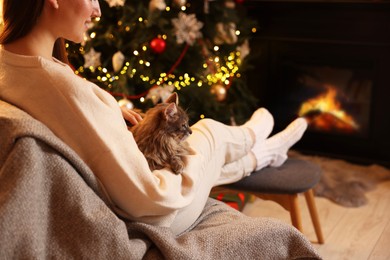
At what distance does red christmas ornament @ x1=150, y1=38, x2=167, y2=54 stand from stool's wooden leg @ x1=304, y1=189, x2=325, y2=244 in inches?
44.6

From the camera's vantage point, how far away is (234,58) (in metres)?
3.56

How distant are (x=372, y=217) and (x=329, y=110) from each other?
102 centimetres

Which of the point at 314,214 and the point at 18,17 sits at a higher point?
the point at 18,17

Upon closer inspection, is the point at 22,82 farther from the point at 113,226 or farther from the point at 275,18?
the point at 275,18

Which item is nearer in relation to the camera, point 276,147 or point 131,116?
point 131,116

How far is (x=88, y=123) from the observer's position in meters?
1.32

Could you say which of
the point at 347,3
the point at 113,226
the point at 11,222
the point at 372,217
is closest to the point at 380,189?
the point at 372,217

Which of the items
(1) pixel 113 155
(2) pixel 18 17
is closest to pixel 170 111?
(1) pixel 113 155

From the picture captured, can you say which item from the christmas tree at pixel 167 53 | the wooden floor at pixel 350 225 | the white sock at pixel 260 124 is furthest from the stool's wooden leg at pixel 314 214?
the christmas tree at pixel 167 53

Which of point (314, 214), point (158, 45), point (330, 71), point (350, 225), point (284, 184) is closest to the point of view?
point (284, 184)

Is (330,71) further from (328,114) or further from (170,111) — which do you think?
(170,111)

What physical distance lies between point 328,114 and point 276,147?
1466 millimetres

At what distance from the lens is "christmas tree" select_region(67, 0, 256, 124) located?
9.95 ft

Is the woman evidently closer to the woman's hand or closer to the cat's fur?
the cat's fur
